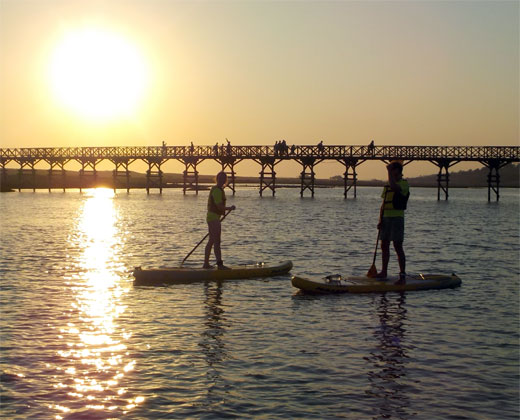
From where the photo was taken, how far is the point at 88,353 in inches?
384

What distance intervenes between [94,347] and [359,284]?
236 inches

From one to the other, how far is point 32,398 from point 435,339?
5.70 m

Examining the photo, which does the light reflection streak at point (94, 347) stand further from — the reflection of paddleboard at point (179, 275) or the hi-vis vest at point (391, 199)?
the hi-vis vest at point (391, 199)

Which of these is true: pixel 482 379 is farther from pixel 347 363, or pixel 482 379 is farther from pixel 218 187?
pixel 218 187

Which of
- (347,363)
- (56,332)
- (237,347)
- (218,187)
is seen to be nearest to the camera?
(347,363)

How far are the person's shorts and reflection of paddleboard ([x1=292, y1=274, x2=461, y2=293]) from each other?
0.98m

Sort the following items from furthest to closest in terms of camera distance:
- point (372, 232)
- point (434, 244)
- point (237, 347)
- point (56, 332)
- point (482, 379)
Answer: point (372, 232), point (434, 244), point (56, 332), point (237, 347), point (482, 379)

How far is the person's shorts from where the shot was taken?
1405 cm

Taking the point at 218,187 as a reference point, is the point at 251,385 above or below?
below

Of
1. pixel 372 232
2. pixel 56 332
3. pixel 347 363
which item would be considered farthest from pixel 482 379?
pixel 372 232

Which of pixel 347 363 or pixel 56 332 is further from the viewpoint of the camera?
pixel 56 332

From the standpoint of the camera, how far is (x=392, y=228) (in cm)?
1405

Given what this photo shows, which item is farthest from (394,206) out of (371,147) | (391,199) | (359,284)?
(371,147)

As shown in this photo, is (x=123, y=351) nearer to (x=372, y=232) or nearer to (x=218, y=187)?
(x=218, y=187)
